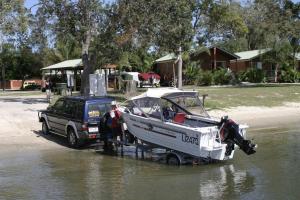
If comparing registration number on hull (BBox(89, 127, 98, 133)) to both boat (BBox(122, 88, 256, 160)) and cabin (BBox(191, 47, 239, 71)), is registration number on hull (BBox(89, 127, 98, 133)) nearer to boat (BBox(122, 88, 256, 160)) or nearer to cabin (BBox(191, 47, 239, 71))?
boat (BBox(122, 88, 256, 160))

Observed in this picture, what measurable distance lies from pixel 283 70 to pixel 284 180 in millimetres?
51088

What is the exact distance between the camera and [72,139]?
681 inches

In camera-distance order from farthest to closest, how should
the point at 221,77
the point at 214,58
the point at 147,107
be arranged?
1. the point at 214,58
2. the point at 221,77
3. the point at 147,107

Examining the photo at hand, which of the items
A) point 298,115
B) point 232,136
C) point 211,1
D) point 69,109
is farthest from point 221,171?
point 211,1

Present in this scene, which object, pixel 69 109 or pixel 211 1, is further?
pixel 211 1

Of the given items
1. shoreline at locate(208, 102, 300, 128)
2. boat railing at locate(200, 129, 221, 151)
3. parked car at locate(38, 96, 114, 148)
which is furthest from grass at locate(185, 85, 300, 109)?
boat railing at locate(200, 129, 221, 151)

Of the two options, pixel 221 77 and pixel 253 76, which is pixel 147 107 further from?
pixel 253 76

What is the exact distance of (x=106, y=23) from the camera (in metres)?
29.5

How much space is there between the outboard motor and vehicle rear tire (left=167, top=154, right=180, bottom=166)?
128 centimetres

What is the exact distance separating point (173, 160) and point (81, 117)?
13.2 feet

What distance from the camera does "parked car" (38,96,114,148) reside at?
1650 centimetres

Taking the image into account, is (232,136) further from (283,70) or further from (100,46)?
(283,70)

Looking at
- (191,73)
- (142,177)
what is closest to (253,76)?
(191,73)

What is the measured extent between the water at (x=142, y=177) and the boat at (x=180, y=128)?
498 mm
